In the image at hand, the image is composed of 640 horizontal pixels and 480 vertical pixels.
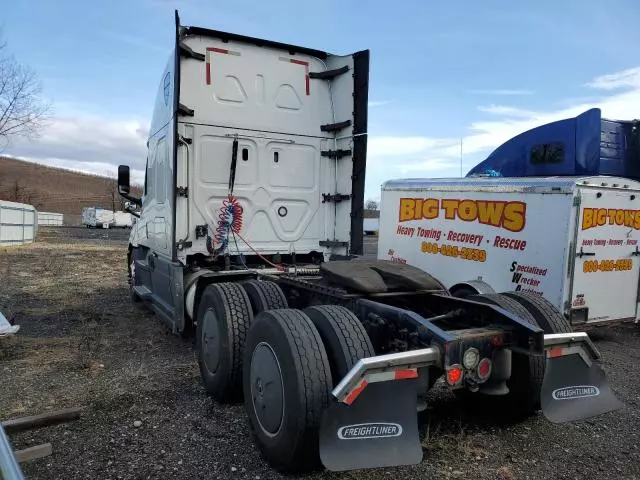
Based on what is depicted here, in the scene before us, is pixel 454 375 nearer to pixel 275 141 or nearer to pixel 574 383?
pixel 574 383

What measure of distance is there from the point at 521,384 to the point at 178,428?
8.47ft

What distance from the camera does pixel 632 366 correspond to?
5957mm

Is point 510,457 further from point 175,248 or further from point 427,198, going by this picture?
point 427,198

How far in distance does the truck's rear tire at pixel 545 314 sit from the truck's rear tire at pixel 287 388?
1.89m

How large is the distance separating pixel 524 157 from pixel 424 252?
8.41 feet

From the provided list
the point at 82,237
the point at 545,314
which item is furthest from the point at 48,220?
the point at 545,314

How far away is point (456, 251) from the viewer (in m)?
7.54

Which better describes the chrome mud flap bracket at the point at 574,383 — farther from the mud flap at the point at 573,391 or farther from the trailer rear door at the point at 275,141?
the trailer rear door at the point at 275,141

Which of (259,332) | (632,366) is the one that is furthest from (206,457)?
(632,366)

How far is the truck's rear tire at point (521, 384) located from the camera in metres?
3.59

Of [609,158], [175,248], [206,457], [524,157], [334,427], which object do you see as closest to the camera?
[334,427]

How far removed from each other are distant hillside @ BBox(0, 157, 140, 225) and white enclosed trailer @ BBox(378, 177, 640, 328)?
7536 centimetres

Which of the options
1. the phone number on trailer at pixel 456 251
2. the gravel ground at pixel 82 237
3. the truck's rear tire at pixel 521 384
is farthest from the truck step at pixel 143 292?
the gravel ground at pixel 82 237

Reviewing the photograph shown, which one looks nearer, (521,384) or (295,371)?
(295,371)
